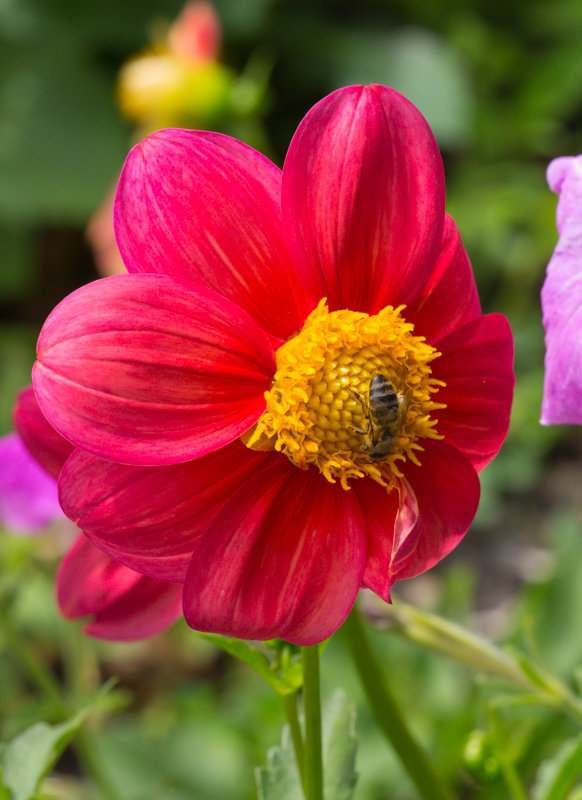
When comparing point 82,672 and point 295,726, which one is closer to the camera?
point 295,726

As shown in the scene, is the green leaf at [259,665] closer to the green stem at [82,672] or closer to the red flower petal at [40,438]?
the red flower petal at [40,438]

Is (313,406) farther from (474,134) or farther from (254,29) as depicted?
(254,29)

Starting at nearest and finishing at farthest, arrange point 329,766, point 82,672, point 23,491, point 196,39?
point 329,766 → point 23,491 → point 82,672 → point 196,39

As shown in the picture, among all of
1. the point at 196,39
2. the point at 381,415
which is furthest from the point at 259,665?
the point at 196,39

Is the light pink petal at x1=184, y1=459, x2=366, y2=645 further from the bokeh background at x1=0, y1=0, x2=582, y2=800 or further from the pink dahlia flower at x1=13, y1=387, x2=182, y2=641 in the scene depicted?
the bokeh background at x1=0, y1=0, x2=582, y2=800

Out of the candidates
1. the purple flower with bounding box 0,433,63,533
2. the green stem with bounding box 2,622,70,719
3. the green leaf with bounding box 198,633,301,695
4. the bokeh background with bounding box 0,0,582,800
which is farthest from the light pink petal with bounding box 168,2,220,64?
the green leaf with bounding box 198,633,301,695

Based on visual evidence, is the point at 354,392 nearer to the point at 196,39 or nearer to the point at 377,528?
the point at 377,528
